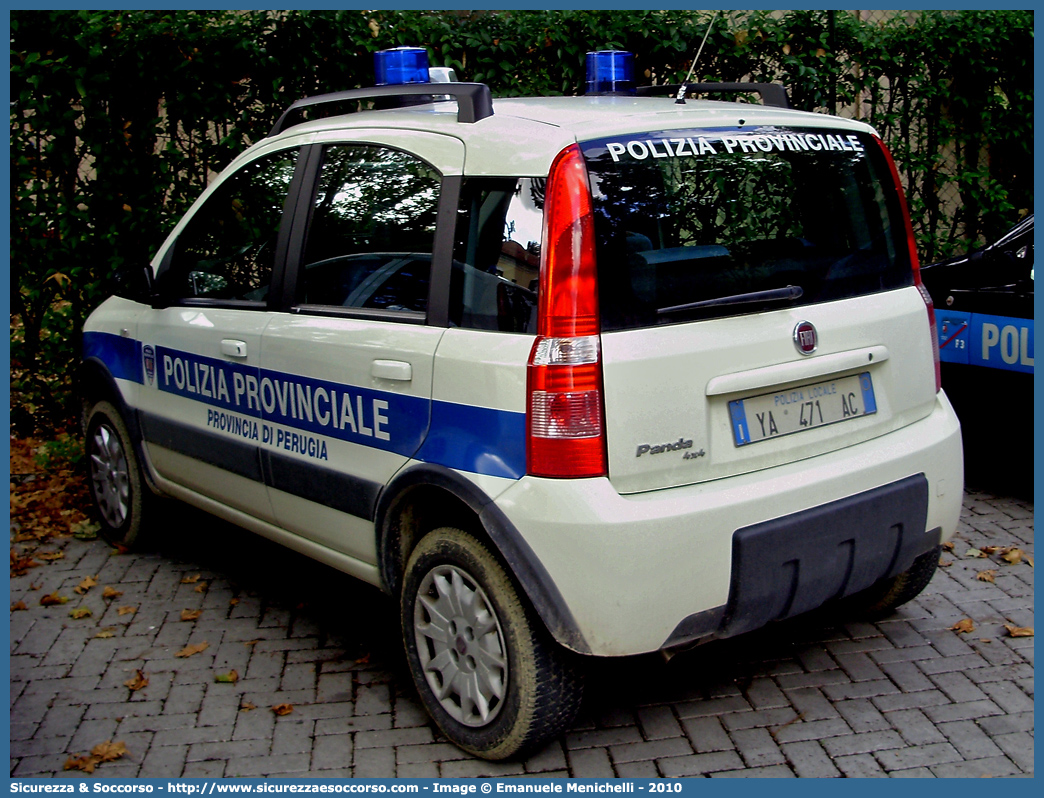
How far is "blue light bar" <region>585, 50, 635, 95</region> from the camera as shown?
14.2 feet

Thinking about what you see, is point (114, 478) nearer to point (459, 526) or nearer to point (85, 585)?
point (85, 585)

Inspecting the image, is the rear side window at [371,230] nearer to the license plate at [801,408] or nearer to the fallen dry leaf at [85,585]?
the license plate at [801,408]

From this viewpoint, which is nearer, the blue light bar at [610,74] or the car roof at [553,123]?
the car roof at [553,123]

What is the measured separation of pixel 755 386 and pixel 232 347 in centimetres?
211

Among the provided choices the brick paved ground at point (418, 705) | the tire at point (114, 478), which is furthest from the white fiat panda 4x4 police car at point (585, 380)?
the tire at point (114, 478)

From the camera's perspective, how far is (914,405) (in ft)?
11.8

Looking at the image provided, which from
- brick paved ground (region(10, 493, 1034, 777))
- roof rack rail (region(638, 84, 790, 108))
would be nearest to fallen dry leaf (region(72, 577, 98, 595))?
brick paved ground (region(10, 493, 1034, 777))

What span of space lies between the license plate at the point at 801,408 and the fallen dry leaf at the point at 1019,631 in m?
1.32

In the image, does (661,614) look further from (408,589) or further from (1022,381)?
(1022,381)

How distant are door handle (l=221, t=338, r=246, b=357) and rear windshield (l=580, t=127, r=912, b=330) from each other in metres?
1.75

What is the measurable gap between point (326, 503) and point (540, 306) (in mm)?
1297

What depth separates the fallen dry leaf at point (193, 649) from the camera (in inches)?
167

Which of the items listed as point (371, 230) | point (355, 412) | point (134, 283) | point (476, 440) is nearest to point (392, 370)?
point (355, 412)

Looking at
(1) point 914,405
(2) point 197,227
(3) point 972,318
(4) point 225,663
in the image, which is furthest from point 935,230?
(4) point 225,663
